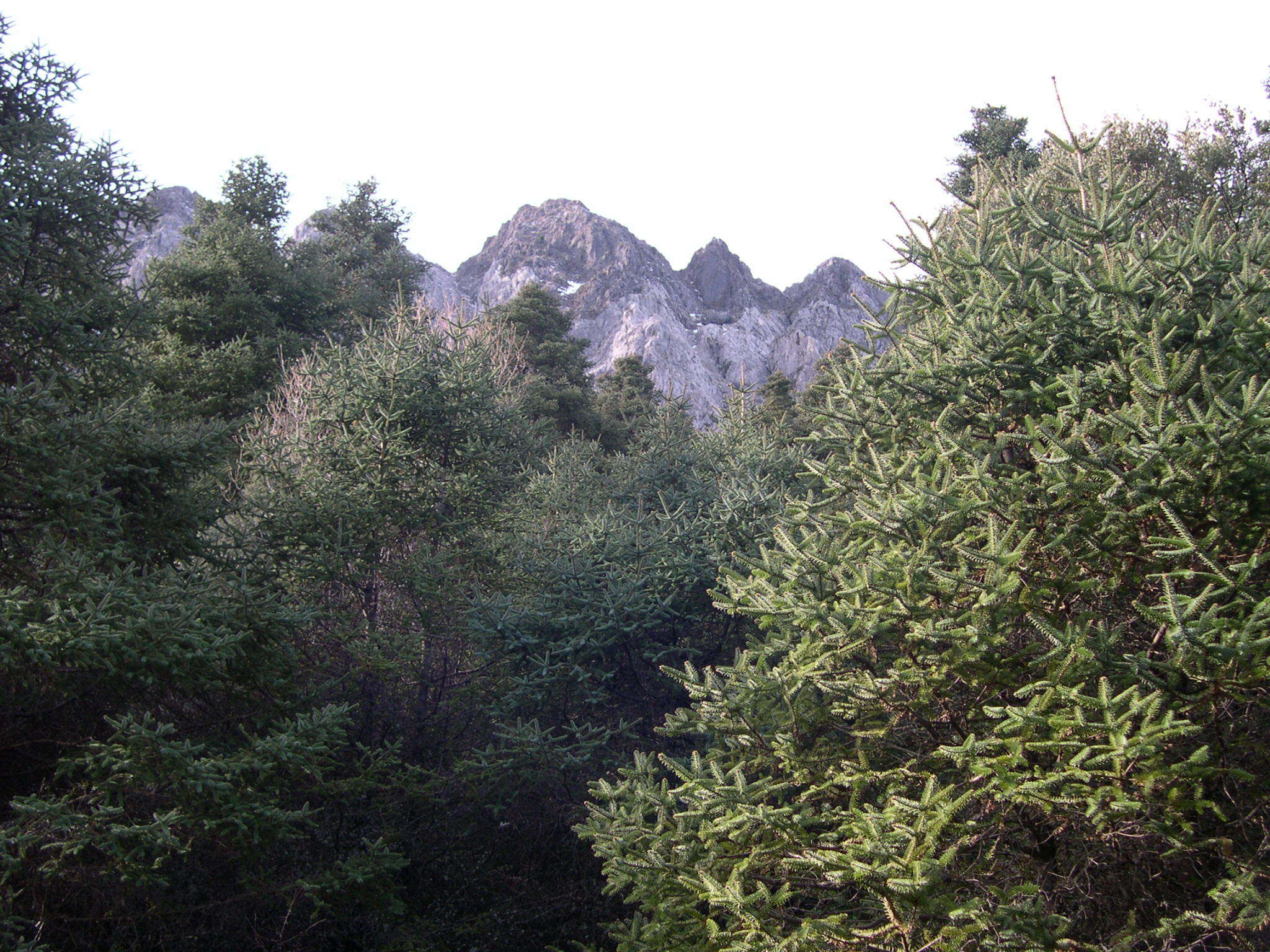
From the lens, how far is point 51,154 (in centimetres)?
727

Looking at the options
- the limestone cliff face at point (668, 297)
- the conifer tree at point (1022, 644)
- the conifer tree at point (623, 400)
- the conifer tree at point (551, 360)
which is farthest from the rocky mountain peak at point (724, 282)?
the conifer tree at point (1022, 644)

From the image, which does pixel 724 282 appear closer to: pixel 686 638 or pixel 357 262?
pixel 357 262

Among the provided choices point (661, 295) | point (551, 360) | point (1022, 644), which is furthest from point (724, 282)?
point (1022, 644)

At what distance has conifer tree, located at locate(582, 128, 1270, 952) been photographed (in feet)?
12.9

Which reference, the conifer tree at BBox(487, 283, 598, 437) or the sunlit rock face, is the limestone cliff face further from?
the conifer tree at BBox(487, 283, 598, 437)

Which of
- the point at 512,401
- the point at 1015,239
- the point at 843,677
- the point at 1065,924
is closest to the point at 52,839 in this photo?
the point at 843,677

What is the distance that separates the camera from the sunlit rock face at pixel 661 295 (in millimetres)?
84062

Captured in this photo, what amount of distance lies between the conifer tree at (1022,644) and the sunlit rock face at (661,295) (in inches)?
2807

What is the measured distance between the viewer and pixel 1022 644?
17.3 ft

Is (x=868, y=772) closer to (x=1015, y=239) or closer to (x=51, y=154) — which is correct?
(x=1015, y=239)

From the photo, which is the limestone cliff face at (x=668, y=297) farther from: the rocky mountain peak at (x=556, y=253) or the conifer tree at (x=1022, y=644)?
the conifer tree at (x=1022, y=644)

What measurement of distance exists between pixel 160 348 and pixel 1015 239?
1805 cm

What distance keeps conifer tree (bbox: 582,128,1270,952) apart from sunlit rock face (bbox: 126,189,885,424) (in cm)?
7130

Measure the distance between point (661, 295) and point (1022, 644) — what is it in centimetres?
8938
